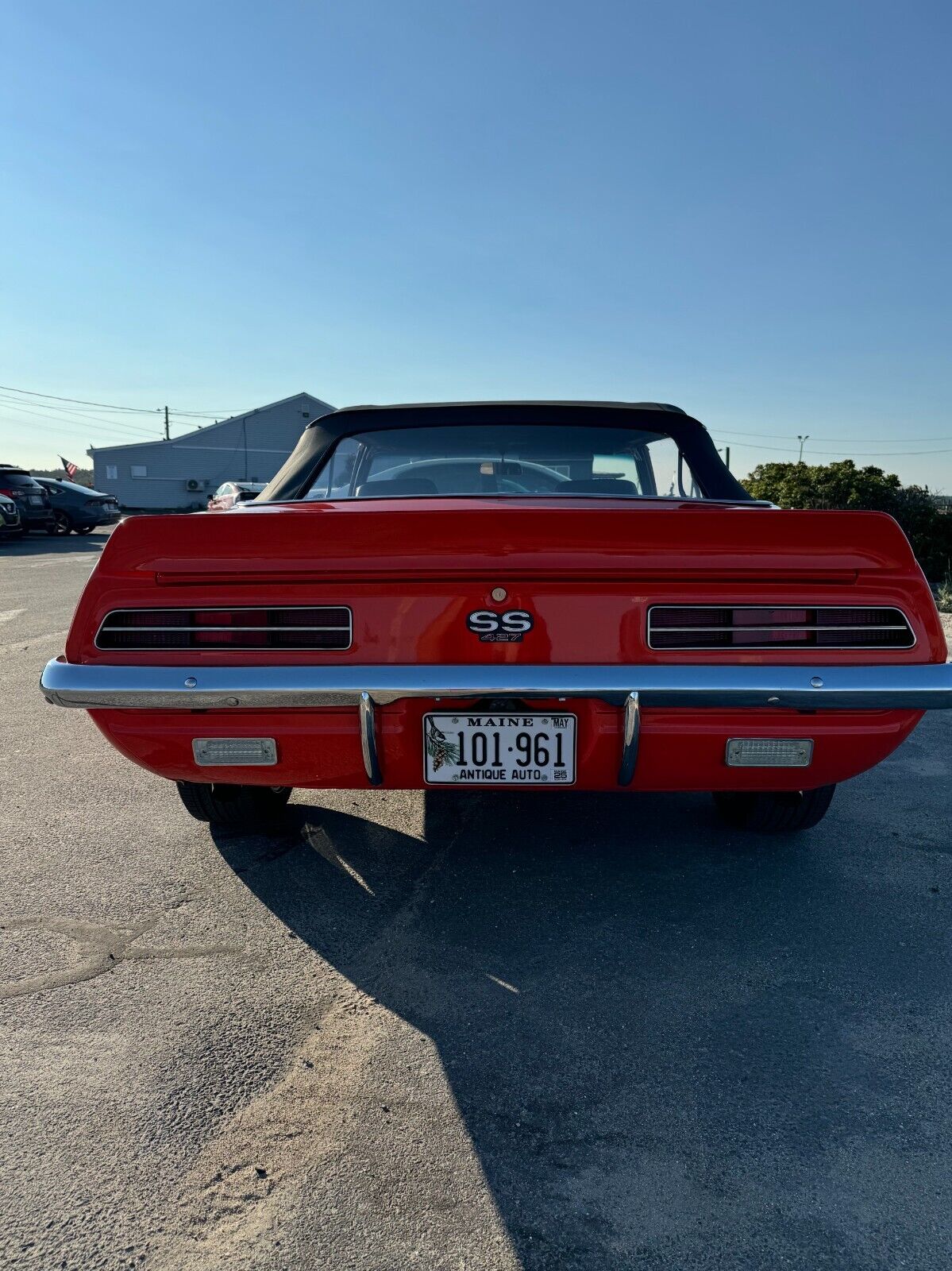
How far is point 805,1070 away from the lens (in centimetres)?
182

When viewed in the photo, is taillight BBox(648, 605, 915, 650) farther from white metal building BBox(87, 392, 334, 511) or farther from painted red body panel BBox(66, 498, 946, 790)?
white metal building BBox(87, 392, 334, 511)

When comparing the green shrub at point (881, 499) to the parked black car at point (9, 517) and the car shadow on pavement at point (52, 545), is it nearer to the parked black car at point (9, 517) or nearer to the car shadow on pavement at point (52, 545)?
the car shadow on pavement at point (52, 545)

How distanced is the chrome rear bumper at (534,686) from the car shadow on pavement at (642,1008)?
2.32 ft

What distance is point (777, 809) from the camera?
9.59 ft

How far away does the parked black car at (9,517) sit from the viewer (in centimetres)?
1664

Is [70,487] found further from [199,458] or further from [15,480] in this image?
[199,458]

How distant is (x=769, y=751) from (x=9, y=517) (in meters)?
18.0

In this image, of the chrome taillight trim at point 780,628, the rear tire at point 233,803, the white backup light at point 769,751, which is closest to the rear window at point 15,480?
the rear tire at point 233,803

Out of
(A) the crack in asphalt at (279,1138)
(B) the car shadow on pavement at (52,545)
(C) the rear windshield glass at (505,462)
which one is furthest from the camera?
(B) the car shadow on pavement at (52,545)

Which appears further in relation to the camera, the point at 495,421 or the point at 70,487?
the point at 70,487

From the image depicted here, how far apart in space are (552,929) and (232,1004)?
34.6 inches

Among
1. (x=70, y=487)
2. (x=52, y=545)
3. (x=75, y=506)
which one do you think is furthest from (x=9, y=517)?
(x=70, y=487)

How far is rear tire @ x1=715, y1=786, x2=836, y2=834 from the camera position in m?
2.84

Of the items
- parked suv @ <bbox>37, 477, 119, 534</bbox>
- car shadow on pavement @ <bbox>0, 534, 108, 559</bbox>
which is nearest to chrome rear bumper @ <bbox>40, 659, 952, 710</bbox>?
car shadow on pavement @ <bbox>0, 534, 108, 559</bbox>
